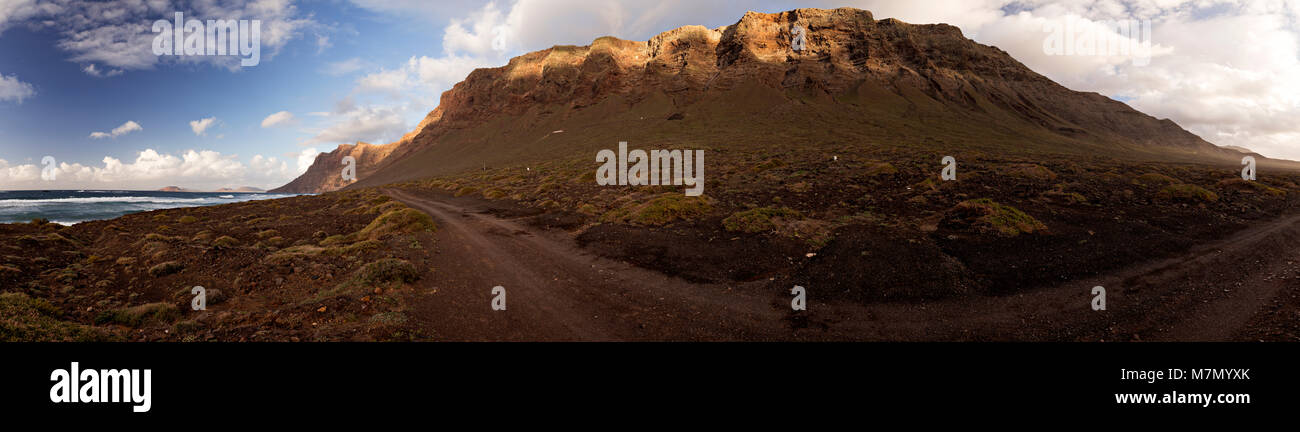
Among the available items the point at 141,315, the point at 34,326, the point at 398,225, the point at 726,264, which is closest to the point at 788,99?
the point at 398,225

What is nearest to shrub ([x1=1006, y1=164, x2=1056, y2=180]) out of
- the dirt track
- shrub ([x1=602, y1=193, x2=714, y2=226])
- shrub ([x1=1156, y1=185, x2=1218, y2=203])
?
shrub ([x1=1156, y1=185, x2=1218, y2=203])

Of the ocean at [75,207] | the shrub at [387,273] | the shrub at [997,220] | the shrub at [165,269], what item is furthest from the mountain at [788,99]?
the shrub at [165,269]

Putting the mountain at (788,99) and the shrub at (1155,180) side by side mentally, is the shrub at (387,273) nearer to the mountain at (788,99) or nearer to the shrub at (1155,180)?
the shrub at (1155,180)

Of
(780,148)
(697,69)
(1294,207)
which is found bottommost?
(1294,207)

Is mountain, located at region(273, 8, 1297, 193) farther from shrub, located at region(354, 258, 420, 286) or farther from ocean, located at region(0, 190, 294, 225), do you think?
shrub, located at region(354, 258, 420, 286)
